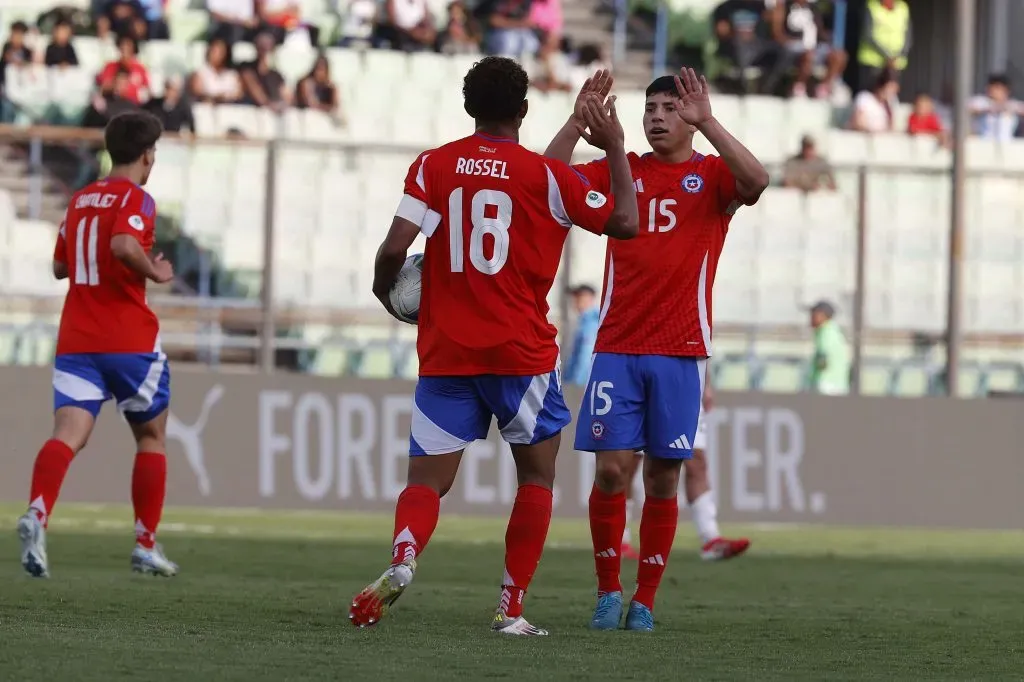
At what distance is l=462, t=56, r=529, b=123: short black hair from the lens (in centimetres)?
681

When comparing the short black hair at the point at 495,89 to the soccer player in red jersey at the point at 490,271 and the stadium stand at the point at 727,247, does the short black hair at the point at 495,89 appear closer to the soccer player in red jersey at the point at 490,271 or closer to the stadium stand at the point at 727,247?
the soccer player in red jersey at the point at 490,271

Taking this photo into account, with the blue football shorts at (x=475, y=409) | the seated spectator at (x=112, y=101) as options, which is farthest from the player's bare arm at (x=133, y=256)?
the seated spectator at (x=112, y=101)

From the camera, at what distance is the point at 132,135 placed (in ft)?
29.6

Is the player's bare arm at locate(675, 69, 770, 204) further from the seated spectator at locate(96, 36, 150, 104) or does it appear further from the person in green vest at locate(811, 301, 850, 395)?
the seated spectator at locate(96, 36, 150, 104)

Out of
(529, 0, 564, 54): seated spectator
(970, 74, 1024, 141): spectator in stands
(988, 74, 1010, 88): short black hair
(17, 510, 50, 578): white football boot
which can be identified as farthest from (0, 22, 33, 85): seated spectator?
(17, 510, 50, 578): white football boot

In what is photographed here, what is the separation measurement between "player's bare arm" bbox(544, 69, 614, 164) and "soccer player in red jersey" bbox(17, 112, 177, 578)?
2.40 metres

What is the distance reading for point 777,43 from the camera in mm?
23344

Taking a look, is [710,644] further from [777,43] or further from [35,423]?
[777,43]

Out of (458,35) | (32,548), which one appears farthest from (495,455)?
(458,35)

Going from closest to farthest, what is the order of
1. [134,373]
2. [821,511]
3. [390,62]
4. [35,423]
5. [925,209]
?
[134,373] < [35,423] < [821,511] < [925,209] < [390,62]

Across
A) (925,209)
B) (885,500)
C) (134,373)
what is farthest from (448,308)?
(925,209)

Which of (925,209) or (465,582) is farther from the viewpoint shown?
(925,209)

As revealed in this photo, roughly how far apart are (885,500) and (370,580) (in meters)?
7.35

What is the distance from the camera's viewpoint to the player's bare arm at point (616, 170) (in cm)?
679
